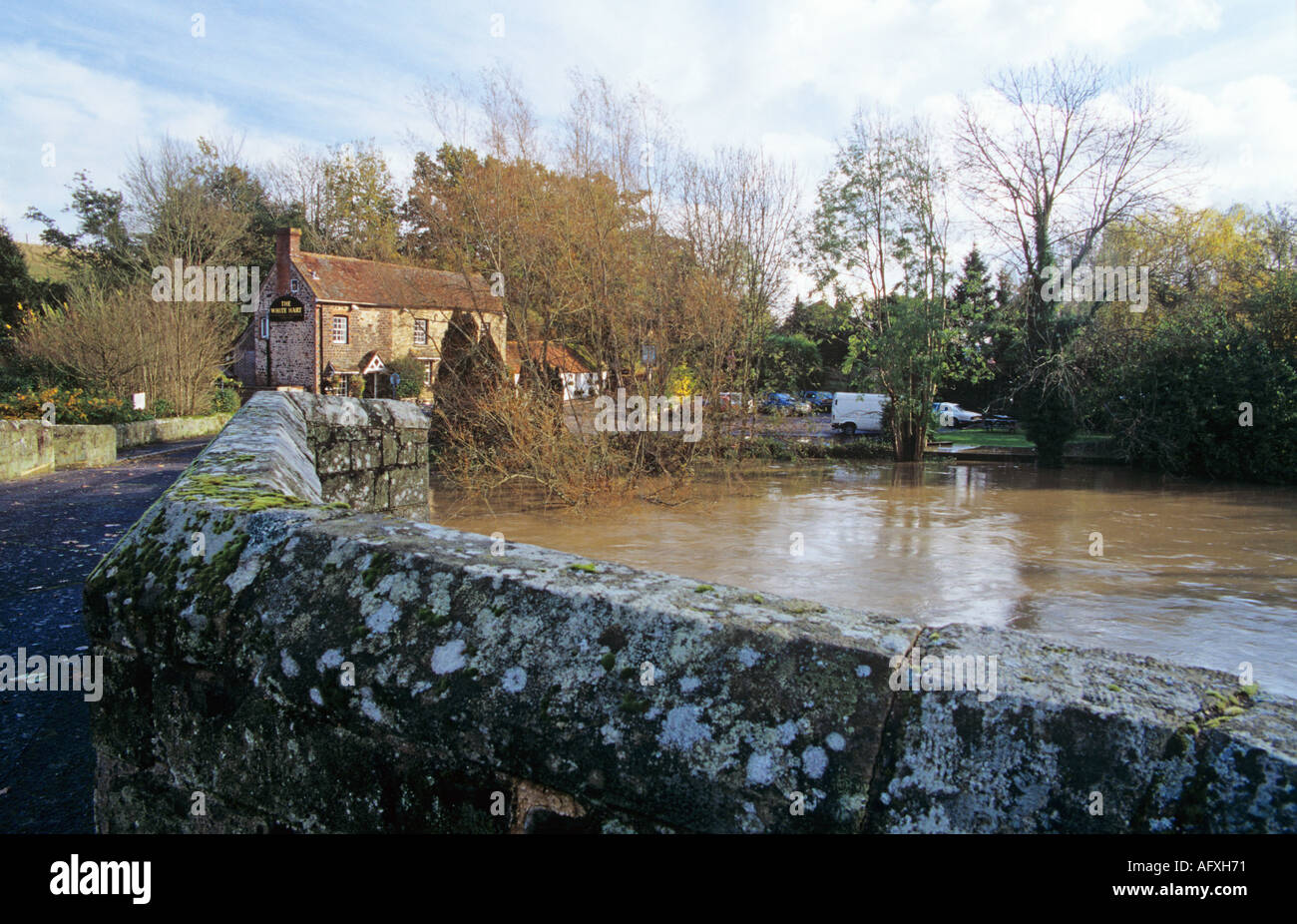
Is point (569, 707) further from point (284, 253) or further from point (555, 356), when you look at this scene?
point (284, 253)

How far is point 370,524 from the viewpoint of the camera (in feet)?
6.13

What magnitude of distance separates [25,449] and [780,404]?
1191cm

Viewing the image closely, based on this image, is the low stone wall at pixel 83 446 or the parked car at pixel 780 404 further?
the parked car at pixel 780 404

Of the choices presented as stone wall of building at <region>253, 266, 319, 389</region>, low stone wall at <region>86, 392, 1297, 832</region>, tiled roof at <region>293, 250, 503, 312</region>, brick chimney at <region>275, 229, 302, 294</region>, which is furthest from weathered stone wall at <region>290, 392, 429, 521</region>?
brick chimney at <region>275, 229, 302, 294</region>

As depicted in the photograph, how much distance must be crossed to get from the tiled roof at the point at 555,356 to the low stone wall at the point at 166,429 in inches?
257

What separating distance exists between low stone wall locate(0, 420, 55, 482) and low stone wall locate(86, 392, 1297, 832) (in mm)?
11414

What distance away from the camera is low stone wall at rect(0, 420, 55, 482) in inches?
429

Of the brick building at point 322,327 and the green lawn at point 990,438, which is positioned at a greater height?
the brick building at point 322,327

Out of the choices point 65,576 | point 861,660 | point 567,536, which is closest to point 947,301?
point 567,536

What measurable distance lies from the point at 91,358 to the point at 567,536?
15.1 m

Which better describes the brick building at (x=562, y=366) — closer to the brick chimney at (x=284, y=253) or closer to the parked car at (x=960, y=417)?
the parked car at (x=960, y=417)

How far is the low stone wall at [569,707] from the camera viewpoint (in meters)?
1.19

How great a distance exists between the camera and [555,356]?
13.6 metres

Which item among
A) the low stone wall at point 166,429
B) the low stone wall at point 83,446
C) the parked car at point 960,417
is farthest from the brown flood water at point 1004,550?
the parked car at point 960,417
